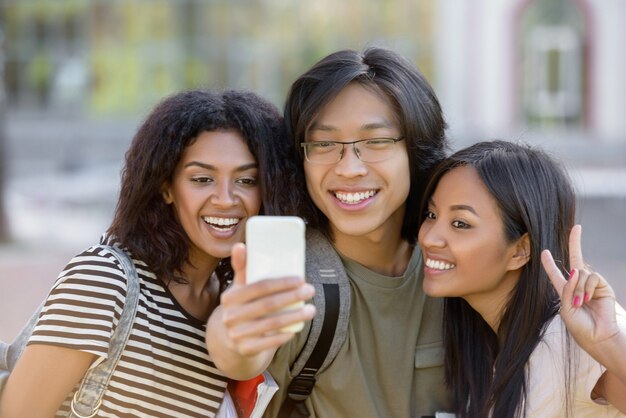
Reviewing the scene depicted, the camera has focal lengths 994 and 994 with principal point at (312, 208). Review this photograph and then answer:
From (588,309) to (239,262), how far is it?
1123 millimetres

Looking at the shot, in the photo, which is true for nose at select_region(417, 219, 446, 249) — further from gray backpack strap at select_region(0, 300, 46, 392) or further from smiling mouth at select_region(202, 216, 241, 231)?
gray backpack strap at select_region(0, 300, 46, 392)

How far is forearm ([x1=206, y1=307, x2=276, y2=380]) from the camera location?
2773mm

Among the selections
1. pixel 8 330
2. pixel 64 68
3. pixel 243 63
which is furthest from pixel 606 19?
pixel 8 330

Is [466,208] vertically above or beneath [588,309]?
above

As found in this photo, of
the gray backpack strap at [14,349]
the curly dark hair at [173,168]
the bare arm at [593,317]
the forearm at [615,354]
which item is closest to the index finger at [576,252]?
the bare arm at [593,317]

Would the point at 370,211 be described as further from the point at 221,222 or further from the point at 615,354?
the point at 615,354

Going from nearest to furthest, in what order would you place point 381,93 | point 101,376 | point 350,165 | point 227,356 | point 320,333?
point 227,356 → point 101,376 → point 320,333 → point 350,165 → point 381,93

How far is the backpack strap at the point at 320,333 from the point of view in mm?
3174

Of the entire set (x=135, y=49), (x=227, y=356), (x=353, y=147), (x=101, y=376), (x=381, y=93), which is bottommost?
(x=135, y=49)

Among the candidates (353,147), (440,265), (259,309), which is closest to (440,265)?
(440,265)

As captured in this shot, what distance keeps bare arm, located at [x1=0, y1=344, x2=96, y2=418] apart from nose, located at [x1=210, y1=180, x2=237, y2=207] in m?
0.62

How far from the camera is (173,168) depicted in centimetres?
327

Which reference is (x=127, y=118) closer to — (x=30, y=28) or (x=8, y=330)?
→ (x=30, y=28)

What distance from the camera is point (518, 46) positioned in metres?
25.6
